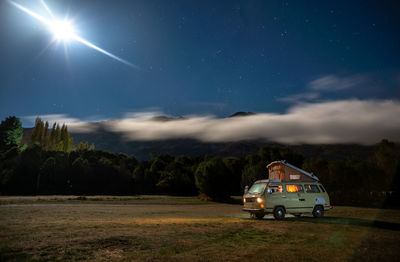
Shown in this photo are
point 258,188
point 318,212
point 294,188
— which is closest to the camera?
point 258,188

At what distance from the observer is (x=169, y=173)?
85.0 m

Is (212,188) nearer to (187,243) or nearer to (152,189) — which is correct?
(152,189)

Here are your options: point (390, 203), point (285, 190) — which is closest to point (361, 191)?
point (390, 203)

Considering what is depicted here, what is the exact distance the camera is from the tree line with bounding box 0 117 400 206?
144ft

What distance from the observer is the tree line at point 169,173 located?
1732 inches

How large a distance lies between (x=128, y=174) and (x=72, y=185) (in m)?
16.0

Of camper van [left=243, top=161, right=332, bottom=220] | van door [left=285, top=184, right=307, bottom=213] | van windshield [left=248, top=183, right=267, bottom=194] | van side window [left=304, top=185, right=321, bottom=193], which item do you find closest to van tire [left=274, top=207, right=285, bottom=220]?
camper van [left=243, top=161, right=332, bottom=220]

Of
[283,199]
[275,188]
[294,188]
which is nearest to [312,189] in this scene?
[294,188]

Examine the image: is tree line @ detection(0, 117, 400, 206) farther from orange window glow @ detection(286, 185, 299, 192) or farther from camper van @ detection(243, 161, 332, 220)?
orange window glow @ detection(286, 185, 299, 192)

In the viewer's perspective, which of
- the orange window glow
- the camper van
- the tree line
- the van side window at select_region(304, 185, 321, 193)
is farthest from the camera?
the tree line

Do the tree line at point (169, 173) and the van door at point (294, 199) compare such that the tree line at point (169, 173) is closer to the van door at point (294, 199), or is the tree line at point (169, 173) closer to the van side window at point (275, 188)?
the van door at point (294, 199)

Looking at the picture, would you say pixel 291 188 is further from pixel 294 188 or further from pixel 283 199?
pixel 283 199

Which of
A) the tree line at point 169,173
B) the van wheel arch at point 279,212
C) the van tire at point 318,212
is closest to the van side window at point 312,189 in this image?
the van tire at point 318,212

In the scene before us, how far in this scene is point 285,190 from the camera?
1930 cm
